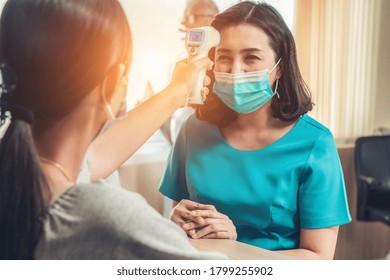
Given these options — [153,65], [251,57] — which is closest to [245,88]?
[251,57]

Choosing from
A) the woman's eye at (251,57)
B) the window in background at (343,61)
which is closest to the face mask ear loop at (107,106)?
the woman's eye at (251,57)

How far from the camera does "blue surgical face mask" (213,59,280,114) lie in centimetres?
109

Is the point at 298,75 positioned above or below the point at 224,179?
above

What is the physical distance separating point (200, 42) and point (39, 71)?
391 millimetres

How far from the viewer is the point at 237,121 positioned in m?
1.16

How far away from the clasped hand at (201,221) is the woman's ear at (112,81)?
0.33 m

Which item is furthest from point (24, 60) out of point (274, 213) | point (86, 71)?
point (274, 213)

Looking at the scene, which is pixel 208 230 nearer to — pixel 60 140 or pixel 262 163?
pixel 262 163

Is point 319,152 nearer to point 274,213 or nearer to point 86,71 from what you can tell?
point 274,213

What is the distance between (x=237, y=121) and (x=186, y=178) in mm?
171

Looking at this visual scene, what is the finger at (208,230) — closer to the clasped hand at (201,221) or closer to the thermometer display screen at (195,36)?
the clasped hand at (201,221)

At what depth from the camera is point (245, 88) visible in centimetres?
109

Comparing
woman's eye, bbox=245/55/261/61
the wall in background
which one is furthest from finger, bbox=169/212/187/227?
the wall in background
